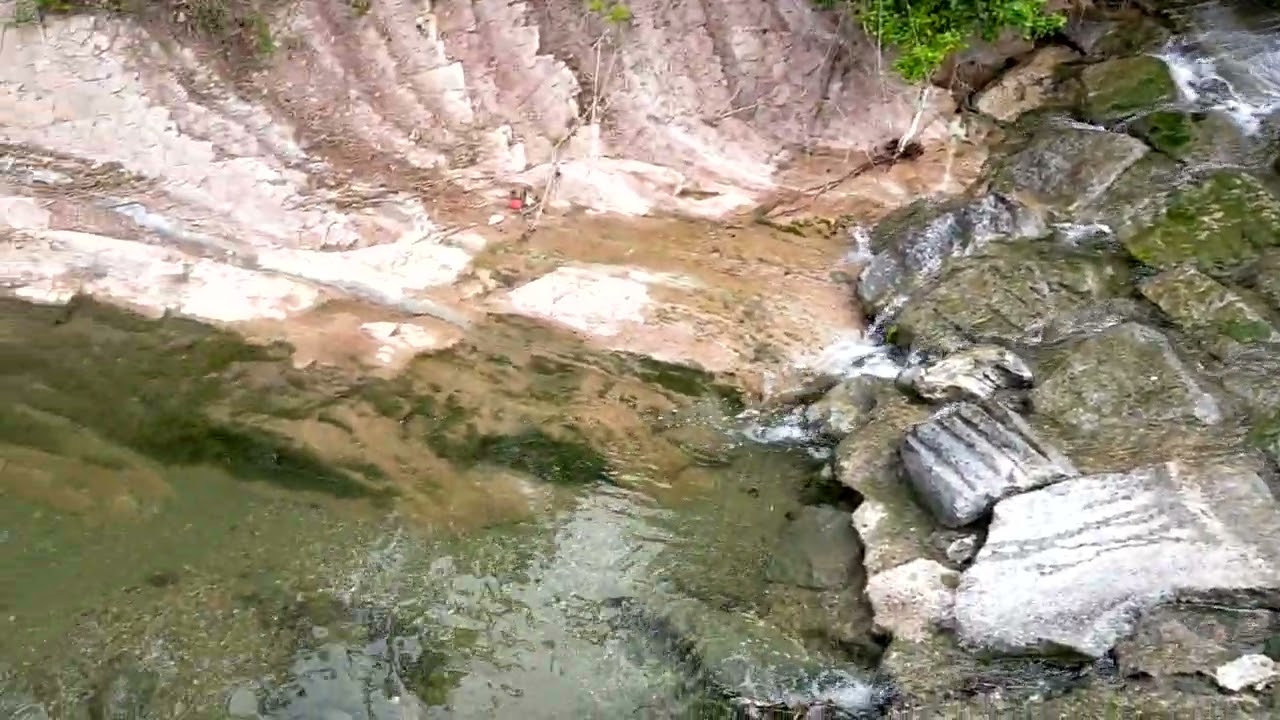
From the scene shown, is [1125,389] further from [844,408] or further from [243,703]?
[243,703]

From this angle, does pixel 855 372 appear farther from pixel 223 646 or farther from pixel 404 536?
pixel 223 646

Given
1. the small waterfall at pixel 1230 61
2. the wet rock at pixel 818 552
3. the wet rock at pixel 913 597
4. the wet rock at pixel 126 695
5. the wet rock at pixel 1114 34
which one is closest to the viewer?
the wet rock at pixel 126 695

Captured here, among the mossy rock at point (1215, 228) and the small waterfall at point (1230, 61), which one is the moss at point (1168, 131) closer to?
the small waterfall at point (1230, 61)

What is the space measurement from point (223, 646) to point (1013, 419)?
197 inches

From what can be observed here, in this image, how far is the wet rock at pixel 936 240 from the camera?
8.58m

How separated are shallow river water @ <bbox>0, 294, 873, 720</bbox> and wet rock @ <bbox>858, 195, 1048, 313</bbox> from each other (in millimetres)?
1865

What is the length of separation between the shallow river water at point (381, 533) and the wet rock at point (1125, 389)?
5.53ft

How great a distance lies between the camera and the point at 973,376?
281 inches

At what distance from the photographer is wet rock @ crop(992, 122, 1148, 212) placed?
9.08m

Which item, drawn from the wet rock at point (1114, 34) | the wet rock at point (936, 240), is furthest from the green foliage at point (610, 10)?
the wet rock at point (1114, 34)

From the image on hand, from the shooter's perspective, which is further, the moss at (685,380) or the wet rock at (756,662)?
the moss at (685,380)

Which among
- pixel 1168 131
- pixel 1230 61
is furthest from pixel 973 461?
pixel 1230 61

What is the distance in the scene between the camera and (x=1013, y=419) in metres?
6.58

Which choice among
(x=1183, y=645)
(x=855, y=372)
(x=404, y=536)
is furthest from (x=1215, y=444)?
(x=404, y=536)
